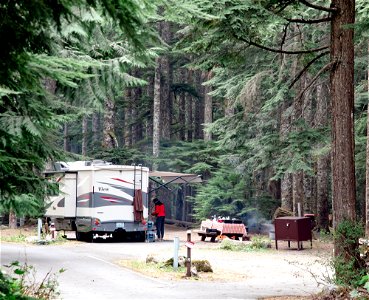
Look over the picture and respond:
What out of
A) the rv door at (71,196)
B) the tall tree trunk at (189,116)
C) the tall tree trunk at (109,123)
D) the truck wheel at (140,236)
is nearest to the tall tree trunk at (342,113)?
the truck wheel at (140,236)

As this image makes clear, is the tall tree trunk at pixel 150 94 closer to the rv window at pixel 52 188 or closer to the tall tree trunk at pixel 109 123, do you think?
the tall tree trunk at pixel 109 123

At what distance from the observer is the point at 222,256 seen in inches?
849

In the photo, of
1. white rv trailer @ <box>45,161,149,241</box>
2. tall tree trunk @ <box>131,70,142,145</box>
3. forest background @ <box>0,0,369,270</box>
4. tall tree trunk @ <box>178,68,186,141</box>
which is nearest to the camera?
forest background @ <box>0,0,369,270</box>

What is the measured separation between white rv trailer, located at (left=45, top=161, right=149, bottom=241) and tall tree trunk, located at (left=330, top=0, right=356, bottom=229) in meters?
14.7

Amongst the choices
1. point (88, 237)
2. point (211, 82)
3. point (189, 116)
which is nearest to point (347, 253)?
point (88, 237)

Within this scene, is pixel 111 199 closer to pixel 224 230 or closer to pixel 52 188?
pixel 224 230

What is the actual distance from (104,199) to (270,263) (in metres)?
8.64

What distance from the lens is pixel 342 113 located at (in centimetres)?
1297

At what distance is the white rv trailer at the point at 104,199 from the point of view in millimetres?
26594

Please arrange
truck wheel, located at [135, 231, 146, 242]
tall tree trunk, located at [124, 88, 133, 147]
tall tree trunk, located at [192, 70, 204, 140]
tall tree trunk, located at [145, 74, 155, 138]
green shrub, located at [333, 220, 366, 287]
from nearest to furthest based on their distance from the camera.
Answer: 1. green shrub, located at [333, 220, 366, 287]
2. truck wheel, located at [135, 231, 146, 242]
3. tall tree trunk, located at [124, 88, 133, 147]
4. tall tree trunk, located at [145, 74, 155, 138]
5. tall tree trunk, located at [192, 70, 204, 140]

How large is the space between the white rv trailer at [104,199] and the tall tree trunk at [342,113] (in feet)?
48.3

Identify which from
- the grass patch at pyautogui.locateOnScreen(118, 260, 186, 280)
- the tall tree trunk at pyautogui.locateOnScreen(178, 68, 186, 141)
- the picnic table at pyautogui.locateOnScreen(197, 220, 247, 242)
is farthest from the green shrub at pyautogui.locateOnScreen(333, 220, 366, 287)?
A: the tall tree trunk at pyautogui.locateOnScreen(178, 68, 186, 141)

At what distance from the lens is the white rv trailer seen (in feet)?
87.2

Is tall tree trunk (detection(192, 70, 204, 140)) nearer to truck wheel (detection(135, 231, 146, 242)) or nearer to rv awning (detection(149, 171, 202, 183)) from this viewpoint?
rv awning (detection(149, 171, 202, 183))
